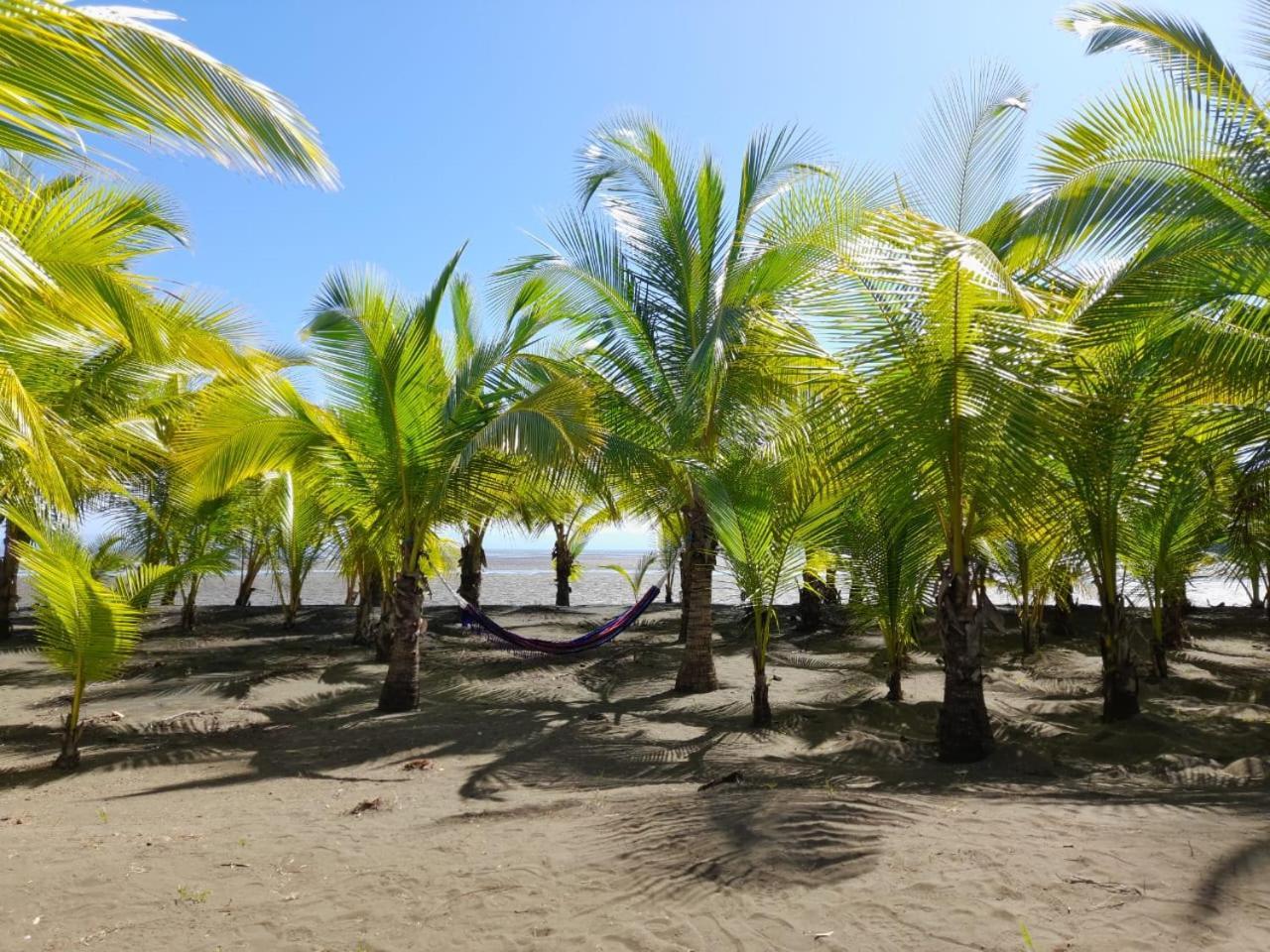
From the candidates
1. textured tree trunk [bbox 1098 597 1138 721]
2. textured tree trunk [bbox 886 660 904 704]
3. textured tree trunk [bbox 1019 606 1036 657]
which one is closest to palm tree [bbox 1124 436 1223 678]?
textured tree trunk [bbox 1098 597 1138 721]

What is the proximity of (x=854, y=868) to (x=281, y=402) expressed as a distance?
20.7 feet

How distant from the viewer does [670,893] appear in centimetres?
311

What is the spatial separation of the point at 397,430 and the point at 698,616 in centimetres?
339

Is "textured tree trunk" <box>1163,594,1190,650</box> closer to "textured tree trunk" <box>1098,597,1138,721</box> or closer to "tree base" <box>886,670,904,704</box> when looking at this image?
"textured tree trunk" <box>1098,597,1138,721</box>

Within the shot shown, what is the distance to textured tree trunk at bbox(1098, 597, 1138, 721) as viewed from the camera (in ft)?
23.1

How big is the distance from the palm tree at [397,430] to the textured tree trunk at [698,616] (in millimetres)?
1926

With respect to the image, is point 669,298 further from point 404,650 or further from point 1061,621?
point 1061,621

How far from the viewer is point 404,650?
818 centimetres

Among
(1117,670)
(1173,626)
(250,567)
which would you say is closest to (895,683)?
(1117,670)

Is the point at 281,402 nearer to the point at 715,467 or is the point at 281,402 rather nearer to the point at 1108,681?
the point at 715,467

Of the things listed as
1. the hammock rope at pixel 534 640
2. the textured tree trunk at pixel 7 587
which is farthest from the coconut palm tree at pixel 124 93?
the textured tree trunk at pixel 7 587

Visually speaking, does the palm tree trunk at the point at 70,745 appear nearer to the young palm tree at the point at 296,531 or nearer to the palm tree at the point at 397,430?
the palm tree at the point at 397,430

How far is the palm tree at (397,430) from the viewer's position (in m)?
7.44

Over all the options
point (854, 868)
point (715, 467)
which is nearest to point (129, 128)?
point (854, 868)
